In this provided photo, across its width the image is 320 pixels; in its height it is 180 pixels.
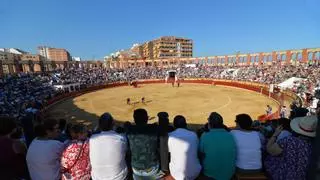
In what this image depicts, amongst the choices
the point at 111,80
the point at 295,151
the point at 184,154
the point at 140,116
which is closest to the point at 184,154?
the point at 184,154

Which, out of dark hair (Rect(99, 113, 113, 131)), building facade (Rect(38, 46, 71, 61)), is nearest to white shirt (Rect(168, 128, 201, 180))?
dark hair (Rect(99, 113, 113, 131))

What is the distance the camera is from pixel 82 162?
3.47 meters

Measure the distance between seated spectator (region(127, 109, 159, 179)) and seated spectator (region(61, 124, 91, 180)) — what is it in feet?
2.34

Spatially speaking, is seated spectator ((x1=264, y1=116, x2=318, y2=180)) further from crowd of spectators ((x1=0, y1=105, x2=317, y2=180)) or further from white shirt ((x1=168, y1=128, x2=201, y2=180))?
white shirt ((x1=168, y1=128, x2=201, y2=180))

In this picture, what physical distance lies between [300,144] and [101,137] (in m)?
2.87

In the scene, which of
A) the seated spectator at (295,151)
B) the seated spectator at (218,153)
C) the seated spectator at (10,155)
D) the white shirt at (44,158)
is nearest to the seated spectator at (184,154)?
the seated spectator at (218,153)

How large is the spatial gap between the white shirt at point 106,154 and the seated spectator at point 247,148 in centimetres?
184

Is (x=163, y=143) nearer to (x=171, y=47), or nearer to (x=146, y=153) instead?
(x=146, y=153)

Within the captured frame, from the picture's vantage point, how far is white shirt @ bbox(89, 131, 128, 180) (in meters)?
3.39

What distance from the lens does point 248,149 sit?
139 inches

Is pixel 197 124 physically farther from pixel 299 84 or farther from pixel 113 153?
pixel 299 84

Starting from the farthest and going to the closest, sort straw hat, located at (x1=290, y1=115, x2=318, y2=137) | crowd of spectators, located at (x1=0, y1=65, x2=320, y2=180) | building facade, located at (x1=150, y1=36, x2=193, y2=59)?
building facade, located at (x1=150, y1=36, x2=193, y2=59), crowd of spectators, located at (x1=0, y1=65, x2=320, y2=180), straw hat, located at (x1=290, y1=115, x2=318, y2=137)

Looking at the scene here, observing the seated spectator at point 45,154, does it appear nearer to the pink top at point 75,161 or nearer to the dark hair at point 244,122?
the pink top at point 75,161

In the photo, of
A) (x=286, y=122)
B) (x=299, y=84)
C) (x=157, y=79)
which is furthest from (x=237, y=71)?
(x=286, y=122)
